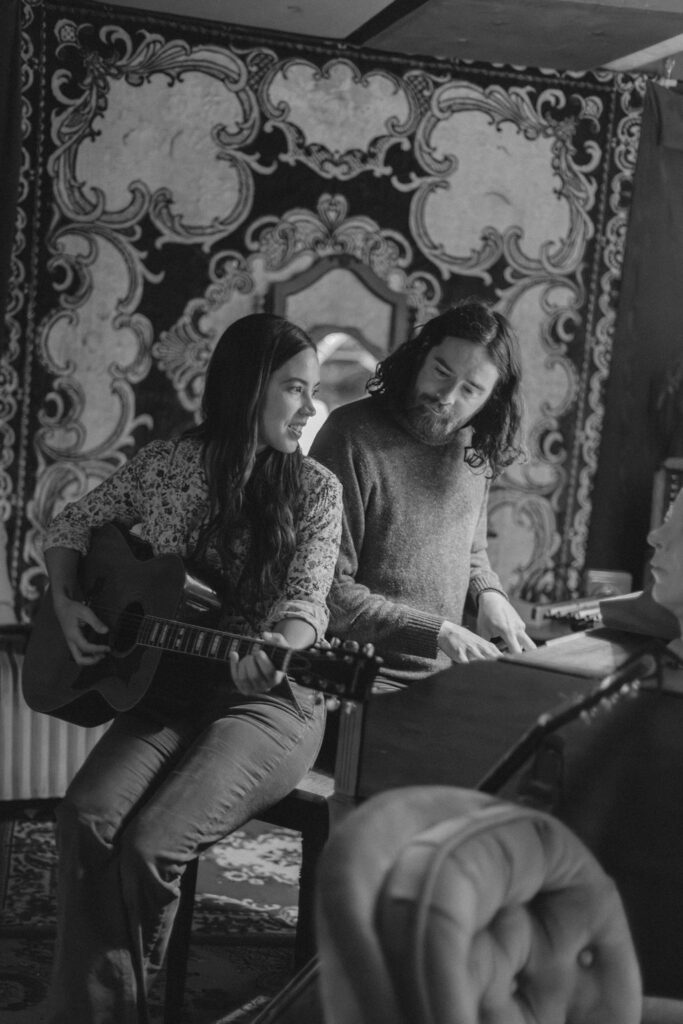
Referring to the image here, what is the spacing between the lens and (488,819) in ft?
4.11

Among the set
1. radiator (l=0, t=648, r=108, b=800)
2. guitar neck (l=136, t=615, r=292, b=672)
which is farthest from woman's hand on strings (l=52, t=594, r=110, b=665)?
radiator (l=0, t=648, r=108, b=800)

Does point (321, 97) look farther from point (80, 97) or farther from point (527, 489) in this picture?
A: point (527, 489)

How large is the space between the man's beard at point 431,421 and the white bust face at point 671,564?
789 millimetres

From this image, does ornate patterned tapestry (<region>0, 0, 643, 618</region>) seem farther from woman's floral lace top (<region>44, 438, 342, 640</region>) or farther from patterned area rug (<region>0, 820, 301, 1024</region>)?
woman's floral lace top (<region>44, 438, 342, 640</region>)

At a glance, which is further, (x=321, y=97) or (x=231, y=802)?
(x=321, y=97)

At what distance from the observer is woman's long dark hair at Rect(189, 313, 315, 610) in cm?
237

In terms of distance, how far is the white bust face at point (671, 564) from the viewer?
75.0 inches

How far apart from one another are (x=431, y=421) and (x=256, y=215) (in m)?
1.27

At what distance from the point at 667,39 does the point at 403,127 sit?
2.65 ft

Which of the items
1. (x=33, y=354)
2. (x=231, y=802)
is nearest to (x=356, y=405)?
(x=231, y=802)

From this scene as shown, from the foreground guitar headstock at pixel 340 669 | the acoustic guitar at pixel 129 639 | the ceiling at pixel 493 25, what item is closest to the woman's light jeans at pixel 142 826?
the acoustic guitar at pixel 129 639

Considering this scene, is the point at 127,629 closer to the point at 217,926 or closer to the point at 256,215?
the point at 217,926

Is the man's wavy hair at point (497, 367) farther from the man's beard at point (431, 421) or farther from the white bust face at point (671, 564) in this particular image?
the white bust face at point (671, 564)

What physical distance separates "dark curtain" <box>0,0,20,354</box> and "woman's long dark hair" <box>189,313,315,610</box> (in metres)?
1.23
